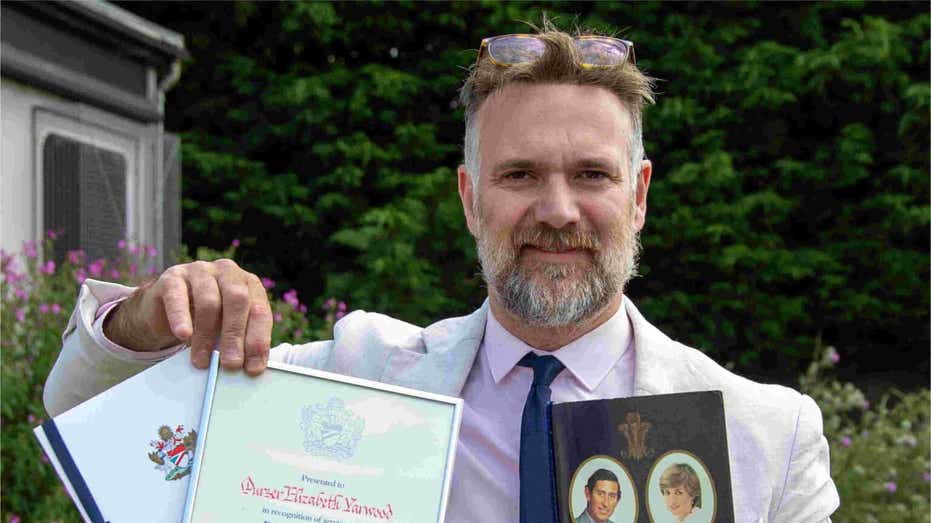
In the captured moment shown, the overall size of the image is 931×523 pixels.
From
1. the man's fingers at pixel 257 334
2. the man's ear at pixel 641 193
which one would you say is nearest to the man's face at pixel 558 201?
the man's ear at pixel 641 193

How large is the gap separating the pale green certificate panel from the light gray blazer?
33 centimetres

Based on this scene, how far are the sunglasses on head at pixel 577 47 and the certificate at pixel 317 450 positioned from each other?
2.69 feet

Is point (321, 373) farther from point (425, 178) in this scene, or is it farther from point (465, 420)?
point (425, 178)

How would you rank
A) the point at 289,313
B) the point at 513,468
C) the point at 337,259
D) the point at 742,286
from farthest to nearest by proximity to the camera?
the point at 337,259
the point at 742,286
the point at 289,313
the point at 513,468

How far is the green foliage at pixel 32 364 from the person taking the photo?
461 cm

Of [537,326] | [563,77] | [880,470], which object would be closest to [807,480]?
[537,326]

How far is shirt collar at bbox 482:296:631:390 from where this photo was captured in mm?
2182

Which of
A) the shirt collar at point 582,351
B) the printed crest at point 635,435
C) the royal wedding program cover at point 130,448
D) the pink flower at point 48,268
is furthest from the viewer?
the pink flower at point 48,268

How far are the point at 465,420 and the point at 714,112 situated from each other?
9712 mm

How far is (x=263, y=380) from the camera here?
179cm

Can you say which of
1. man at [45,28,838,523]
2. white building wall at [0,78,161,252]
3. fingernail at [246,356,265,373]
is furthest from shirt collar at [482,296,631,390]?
white building wall at [0,78,161,252]

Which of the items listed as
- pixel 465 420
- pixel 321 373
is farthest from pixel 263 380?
pixel 465 420

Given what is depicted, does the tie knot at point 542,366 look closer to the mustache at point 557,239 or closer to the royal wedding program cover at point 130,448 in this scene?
the mustache at point 557,239

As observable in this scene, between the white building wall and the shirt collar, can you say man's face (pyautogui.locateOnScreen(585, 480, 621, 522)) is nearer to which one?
the shirt collar
